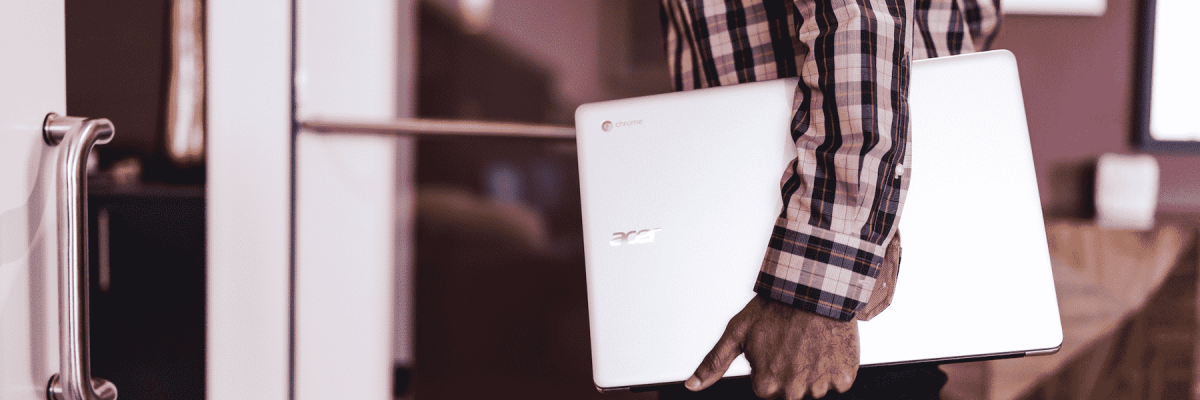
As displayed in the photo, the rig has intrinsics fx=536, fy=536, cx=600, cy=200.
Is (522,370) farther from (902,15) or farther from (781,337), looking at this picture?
(902,15)

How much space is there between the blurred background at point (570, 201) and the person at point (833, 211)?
0.76 meters

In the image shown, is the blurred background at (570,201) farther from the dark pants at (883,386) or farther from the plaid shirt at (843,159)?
the plaid shirt at (843,159)

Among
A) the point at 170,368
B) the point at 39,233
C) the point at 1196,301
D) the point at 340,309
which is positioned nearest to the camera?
the point at 39,233

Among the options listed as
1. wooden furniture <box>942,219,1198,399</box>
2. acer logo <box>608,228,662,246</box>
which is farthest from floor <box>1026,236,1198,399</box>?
acer logo <box>608,228,662,246</box>

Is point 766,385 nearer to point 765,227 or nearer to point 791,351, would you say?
point 791,351

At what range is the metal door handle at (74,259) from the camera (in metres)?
0.40

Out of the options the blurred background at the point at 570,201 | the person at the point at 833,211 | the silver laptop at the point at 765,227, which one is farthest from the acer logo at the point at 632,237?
the blurred background at the point at 570,201

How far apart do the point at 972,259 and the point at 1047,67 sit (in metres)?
1.17

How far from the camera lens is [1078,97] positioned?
1373 millimetres

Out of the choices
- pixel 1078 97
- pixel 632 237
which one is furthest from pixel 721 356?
pixel 1078 97

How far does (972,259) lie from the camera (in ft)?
1.86

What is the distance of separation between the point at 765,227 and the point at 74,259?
0.61m

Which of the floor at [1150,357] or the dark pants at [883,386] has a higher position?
the dark pants at [883,386]

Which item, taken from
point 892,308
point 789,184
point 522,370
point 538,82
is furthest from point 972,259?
point 522,370
